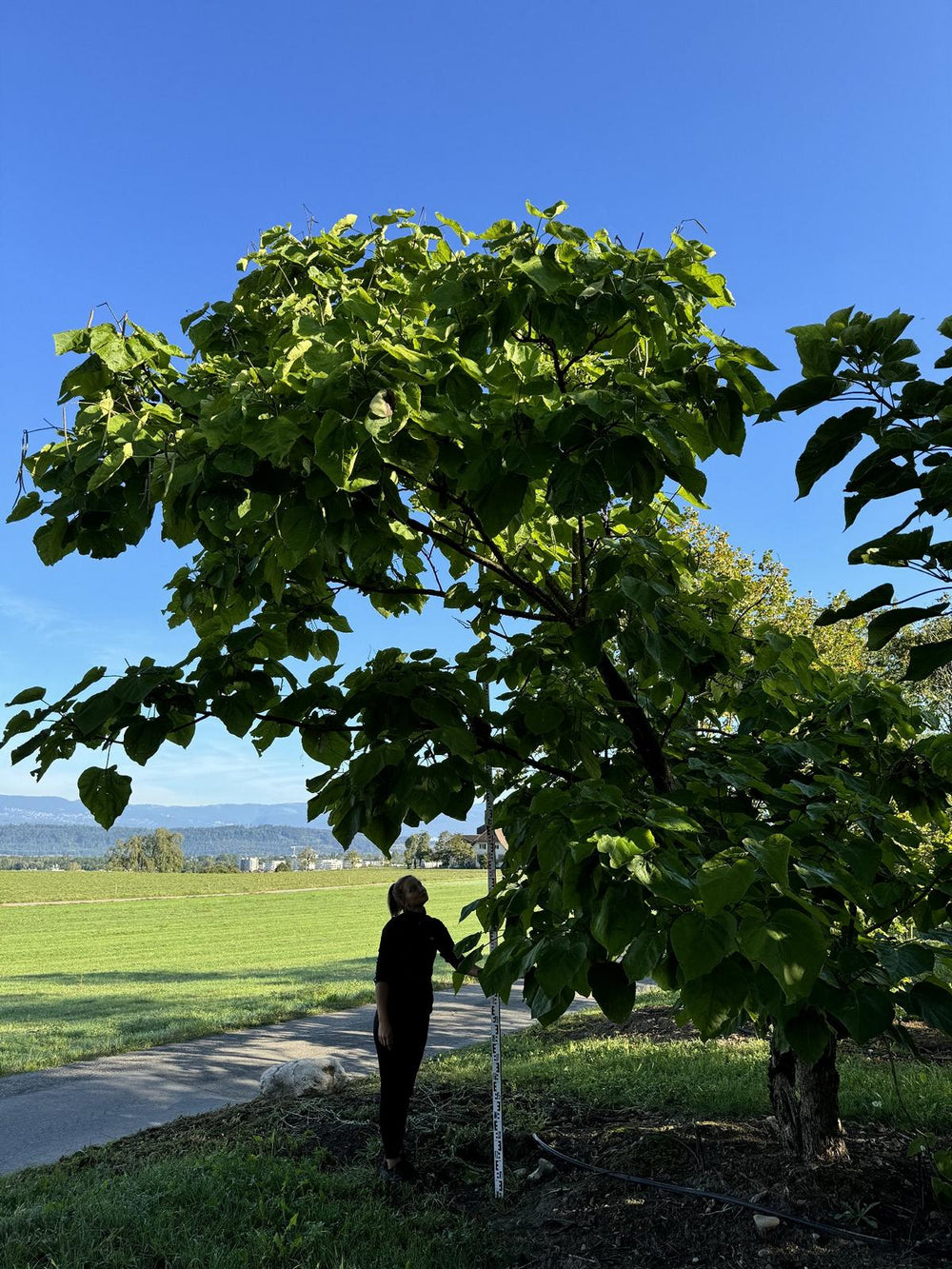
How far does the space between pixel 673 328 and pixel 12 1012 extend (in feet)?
50.9

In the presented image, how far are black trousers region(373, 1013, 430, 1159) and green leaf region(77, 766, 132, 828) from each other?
124 inches

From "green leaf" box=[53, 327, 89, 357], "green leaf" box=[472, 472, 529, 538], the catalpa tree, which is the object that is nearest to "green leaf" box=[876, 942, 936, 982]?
the catalpa tree

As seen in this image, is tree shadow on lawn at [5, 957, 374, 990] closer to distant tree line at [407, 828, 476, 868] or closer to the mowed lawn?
the mowed lawn

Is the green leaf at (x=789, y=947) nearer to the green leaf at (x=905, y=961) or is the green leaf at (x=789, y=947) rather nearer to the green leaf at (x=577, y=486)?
the green leaf at (x=905, y=961)

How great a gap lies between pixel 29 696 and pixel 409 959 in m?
3.46

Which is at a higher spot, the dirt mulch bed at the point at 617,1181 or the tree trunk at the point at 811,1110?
the tree trunk at the point at 811,1110

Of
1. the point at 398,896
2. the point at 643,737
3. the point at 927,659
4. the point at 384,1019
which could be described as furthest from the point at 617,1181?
the point at 927,659

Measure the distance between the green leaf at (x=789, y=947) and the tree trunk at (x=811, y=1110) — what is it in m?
3.21

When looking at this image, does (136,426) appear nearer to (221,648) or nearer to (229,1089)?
(221,648)

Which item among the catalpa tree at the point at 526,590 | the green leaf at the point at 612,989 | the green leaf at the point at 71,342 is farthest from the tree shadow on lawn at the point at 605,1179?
the green leaf at the point at 71,342

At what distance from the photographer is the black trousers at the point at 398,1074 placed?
17.5 feet

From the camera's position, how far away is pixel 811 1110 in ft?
15.5

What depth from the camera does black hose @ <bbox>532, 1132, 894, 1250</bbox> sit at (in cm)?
400

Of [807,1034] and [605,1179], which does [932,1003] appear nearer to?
[807,1034]
